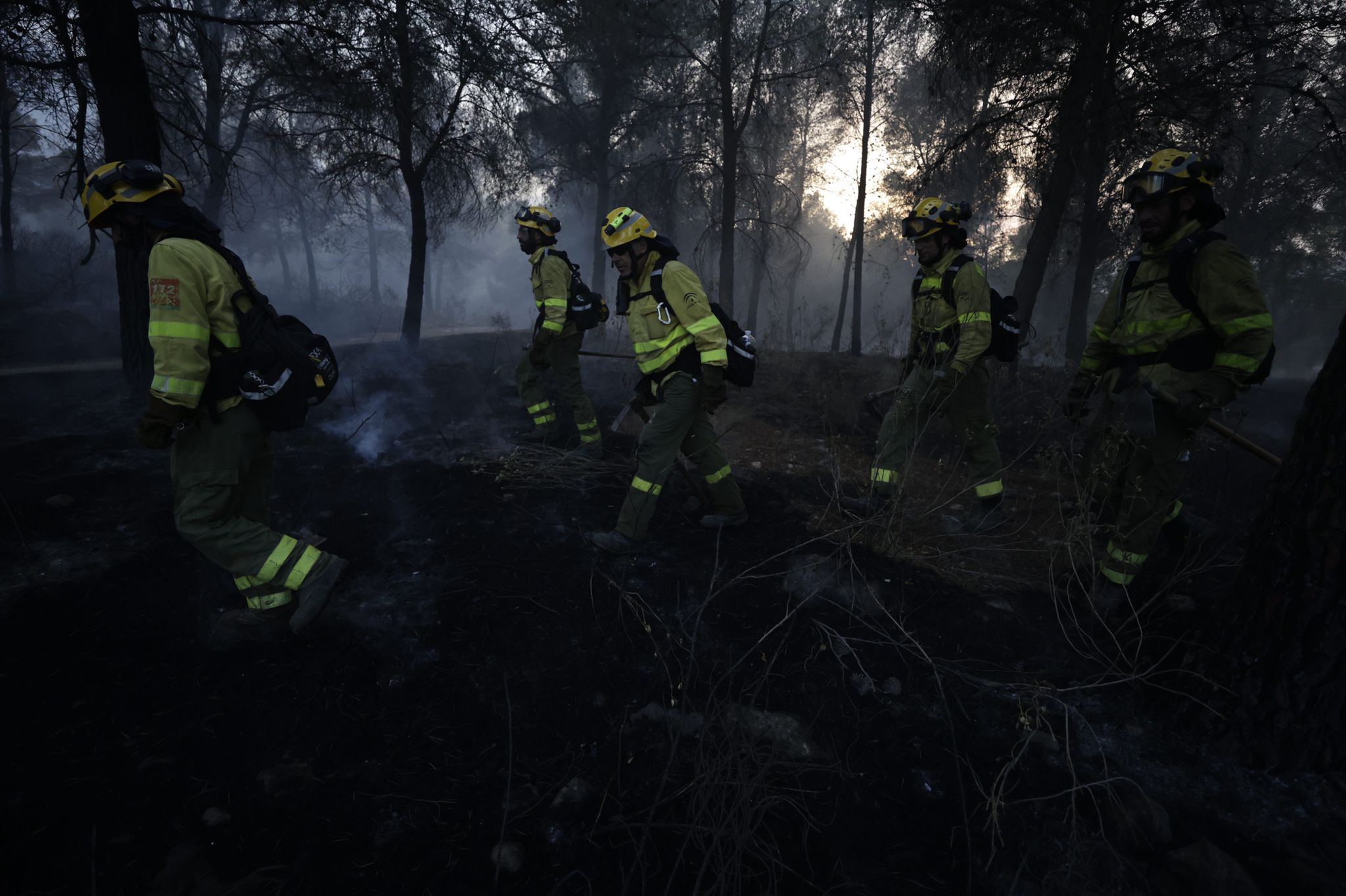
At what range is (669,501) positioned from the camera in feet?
15.4

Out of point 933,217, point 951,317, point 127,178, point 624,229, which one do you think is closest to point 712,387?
point 624,229

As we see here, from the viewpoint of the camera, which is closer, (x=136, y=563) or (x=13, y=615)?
(x=13, y=615)

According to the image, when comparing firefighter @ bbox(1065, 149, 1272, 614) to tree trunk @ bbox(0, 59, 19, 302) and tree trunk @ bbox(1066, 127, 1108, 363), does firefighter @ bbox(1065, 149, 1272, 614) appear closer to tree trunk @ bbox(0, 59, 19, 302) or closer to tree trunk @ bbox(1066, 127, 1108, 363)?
tree trunk @ bbox(1066, 127, 1108, 363)

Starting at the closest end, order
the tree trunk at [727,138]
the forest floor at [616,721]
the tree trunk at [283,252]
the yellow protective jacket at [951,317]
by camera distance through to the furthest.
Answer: the forest floor at [616,721] → the yellow protective jacket at [951,317] → the tree trunk at [727,138] → the tree trunk at [283,252]

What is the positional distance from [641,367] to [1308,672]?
10.6 feet

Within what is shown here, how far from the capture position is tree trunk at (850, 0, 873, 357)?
1037cm

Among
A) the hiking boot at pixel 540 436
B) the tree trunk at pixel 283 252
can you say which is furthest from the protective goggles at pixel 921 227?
the tree trunk at pixel 283 252

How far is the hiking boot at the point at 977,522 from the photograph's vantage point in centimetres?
418

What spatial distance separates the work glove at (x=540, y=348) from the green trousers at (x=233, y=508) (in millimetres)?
2751

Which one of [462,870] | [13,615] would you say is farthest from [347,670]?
[13,615]

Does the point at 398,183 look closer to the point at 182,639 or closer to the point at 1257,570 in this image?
the point at 182,639

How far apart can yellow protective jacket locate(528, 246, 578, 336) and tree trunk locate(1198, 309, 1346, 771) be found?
4.76 meters

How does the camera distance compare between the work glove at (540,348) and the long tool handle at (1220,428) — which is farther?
the work glove at (540,348)

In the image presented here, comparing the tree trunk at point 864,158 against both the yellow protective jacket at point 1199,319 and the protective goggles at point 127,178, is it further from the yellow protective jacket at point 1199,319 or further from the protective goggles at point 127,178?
the protective goggles at point 127,178
